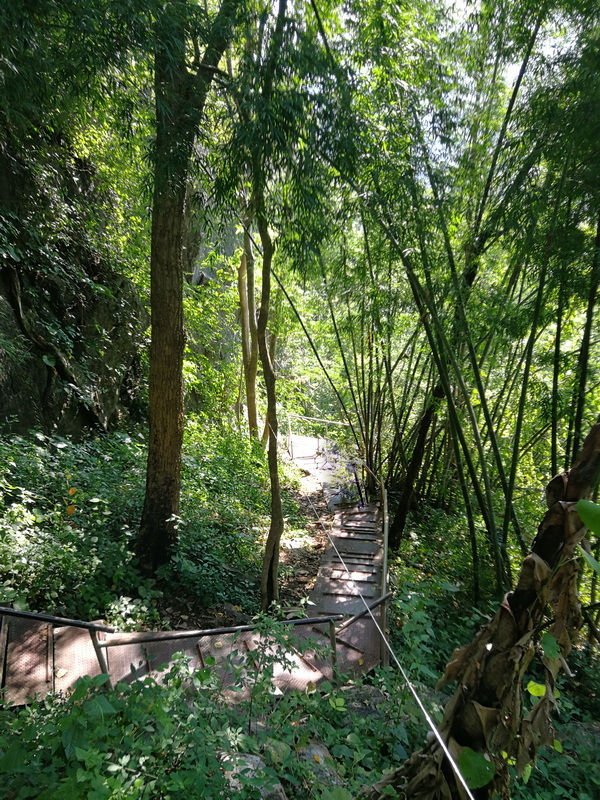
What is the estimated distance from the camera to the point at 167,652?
274 centimetres

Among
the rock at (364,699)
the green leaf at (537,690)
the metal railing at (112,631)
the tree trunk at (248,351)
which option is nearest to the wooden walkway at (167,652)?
the metal railing at (112,631)

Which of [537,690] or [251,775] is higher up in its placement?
[537,690]

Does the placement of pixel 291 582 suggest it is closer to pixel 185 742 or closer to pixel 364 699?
pixel 364 699

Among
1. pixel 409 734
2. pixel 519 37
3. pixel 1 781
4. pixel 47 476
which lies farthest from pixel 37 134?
pixel 409 734

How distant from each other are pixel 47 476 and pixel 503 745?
152 inches

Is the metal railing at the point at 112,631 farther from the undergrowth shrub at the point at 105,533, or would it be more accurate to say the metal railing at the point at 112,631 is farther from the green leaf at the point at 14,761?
the green leaf at the point at 14,761

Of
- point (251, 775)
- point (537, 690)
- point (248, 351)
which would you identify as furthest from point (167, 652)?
point (248, 351)

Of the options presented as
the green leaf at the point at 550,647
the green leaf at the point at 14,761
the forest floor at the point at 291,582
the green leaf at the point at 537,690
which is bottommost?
the forest floor at the point at 291,582

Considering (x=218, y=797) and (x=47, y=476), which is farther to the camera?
(x=47, y=476)

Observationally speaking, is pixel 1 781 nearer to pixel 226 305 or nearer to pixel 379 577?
pixel 379 577

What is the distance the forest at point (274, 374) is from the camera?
1370 millimetres

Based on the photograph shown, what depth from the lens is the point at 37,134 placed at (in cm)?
478

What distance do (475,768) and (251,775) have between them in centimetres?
83

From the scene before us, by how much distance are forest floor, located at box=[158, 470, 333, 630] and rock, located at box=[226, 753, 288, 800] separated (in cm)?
142
